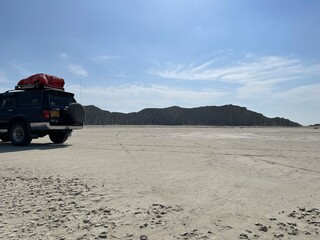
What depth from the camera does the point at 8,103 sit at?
15125 mm

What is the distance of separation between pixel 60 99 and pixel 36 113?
46.0 inches

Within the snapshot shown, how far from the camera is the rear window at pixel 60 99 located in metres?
14.4

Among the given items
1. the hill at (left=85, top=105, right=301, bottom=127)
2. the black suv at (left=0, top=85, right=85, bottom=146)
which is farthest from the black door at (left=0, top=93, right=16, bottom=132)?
the hill at (left=85, top=105, right=301, bottom=127)

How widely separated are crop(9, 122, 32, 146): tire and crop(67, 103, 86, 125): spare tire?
1.83 metres

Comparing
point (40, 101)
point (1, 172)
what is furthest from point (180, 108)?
point (1, 172)

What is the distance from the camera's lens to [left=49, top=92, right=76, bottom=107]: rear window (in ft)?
47.4

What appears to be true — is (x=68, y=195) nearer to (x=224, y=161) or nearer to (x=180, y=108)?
(x=224, y=161)

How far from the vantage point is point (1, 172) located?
806 cm

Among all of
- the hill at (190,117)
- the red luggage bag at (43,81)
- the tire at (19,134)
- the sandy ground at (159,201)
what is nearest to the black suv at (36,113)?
the tire at (19,134)

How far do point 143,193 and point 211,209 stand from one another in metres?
1.33

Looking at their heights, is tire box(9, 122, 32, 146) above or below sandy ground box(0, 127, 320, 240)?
above

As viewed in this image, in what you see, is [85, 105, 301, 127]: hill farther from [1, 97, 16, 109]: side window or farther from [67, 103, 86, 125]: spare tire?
[67, 103, 86, 125]: spare tire

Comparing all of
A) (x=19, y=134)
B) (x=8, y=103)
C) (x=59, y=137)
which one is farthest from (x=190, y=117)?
(x=19, y=134)

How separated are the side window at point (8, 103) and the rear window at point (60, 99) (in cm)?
180
